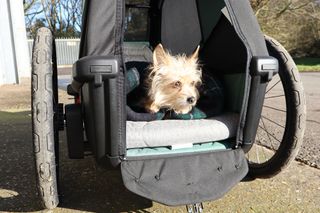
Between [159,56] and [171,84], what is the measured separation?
0.22 meters

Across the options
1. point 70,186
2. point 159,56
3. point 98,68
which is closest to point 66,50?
point 70,186

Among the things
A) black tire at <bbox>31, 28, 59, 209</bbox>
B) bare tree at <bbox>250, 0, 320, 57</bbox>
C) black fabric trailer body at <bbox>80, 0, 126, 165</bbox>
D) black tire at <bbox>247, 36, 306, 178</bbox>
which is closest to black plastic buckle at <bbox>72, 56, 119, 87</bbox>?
black fabric trailer body at <bbox>80, 0, 126, 165</bbox>

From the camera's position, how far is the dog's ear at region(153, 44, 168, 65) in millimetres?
2510

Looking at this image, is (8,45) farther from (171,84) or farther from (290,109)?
(290,109)

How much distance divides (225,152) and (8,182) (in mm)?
1735

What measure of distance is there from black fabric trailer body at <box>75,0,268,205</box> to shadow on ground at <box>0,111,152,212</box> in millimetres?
443

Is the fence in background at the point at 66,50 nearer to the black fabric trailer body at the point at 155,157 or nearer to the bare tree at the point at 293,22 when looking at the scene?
the bare tree at the point at 293,22

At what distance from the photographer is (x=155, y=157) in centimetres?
201

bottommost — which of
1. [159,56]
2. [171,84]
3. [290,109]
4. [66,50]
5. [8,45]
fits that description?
[66,50]

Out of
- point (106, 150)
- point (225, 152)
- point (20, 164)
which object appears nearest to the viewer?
point (106, 150)

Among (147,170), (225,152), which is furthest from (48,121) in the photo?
(225,152)

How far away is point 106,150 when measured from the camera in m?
1.92

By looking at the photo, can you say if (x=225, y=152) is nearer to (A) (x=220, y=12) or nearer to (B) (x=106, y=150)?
(B) (x=106, y=150)

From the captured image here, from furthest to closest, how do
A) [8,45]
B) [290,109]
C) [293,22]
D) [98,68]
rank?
[293,22] → [8,45] → [290,109] → [98,68]
